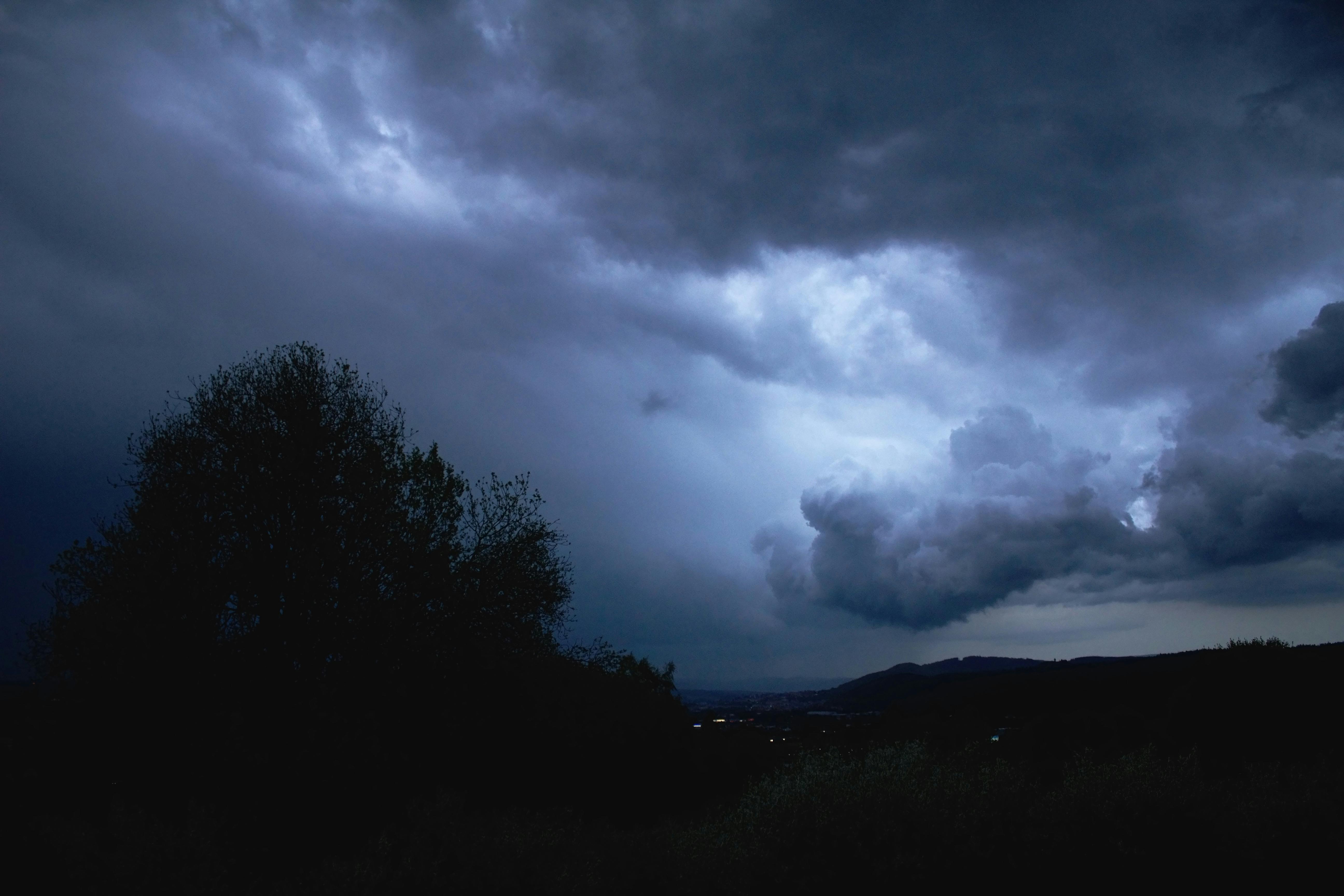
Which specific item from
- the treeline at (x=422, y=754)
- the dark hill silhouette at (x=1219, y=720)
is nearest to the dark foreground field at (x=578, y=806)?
the treeline at (x=422, y=754)

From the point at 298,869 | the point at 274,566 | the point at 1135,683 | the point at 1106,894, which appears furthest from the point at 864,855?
the point at 1135,683

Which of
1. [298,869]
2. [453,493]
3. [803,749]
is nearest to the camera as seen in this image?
[298,869]

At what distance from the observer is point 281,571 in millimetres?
16875

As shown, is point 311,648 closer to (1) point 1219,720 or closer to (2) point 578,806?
(2) point 578,806

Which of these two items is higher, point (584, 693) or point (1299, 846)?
point (584, 693)

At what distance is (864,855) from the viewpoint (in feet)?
38.9

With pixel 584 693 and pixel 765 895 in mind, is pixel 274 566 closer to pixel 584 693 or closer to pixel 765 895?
pixel 584 693

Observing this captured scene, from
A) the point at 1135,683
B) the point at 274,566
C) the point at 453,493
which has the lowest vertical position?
the point at 1135,683

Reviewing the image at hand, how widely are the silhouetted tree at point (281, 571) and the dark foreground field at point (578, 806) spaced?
1.34 metres

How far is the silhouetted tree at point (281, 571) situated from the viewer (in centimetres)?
1526

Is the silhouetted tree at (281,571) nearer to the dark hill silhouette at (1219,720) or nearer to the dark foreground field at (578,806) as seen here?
the dark foreground field at (578,806)

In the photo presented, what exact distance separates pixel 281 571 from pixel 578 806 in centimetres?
A: 910

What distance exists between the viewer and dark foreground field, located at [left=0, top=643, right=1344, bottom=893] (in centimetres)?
1047

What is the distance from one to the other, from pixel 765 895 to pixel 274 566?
13091 millimetres
